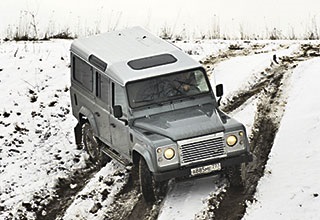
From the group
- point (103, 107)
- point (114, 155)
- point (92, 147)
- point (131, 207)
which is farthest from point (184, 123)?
point (92, 147)

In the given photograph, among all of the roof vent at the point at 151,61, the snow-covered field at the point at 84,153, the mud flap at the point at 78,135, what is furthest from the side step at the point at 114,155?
the roof vent at the point at 151,61

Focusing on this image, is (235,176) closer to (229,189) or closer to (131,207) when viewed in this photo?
(229,189)

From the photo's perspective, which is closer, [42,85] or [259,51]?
[42,85]

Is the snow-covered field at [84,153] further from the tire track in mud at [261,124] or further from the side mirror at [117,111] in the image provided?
the side mirror at [117,111]

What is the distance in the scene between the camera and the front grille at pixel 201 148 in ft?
42.3

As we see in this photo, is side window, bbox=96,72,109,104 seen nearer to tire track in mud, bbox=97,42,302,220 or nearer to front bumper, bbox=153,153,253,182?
tire track in mud, bbox=97,42,302,220

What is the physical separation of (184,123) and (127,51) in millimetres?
2324

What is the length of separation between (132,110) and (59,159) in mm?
2635

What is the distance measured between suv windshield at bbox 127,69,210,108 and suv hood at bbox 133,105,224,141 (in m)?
0.30

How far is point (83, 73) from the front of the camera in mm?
15820

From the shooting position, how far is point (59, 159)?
52.4ft

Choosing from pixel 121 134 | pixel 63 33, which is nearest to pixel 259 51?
pixel 63 33

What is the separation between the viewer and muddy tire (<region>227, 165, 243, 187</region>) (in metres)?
13.2

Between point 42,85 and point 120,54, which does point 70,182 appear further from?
point 42,85
